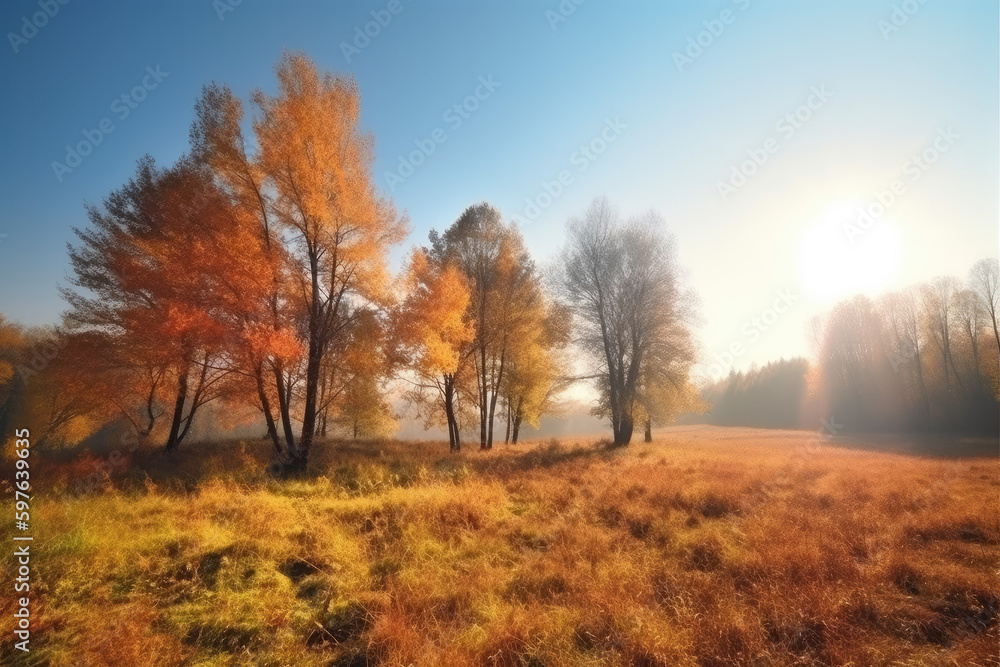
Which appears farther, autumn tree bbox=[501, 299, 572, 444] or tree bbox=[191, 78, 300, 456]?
autumn tree bbox=[501, 299, 572, 444]

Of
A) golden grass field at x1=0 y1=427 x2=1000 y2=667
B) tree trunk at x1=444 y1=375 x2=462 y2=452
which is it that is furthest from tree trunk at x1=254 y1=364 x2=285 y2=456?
tree trunk at x1=444 y1=375 x2=462 y2=452

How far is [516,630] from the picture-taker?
3.62m

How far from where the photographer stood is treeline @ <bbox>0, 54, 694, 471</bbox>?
9297mm

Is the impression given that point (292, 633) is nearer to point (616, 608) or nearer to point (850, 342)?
point (616, 608)

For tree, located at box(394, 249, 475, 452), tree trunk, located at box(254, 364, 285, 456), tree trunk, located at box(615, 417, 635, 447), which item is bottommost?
tree trunk, located at box(615, 417, 635, 447)

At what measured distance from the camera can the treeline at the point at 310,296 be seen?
366 inches

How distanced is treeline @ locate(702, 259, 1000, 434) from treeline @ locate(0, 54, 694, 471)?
60.9 ft

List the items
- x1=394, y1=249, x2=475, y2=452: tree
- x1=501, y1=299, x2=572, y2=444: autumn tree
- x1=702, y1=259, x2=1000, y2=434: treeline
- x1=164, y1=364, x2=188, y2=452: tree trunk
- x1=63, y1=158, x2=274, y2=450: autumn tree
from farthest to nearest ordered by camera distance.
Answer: x1=702, y1=259, x2=1000, y2=434: treeline < x1=501, y1=299, x2=572, y2=444: autumn tree < x1=164, y1=364, x2=188, y2=452: tree trunk < x1=394, y1=249, x2=475, y2=452: tree < x1=63, y1=158, x2=274, y2=450: autumn tree

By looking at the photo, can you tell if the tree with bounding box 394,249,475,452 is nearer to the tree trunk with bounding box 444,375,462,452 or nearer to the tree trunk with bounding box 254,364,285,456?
the tree trunk with bounding box 444,375,462,452

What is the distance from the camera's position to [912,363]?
1377 inches

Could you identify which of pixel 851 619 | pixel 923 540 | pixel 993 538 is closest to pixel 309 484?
pixel 851 619

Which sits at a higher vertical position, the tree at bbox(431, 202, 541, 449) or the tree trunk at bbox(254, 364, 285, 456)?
the tree at bbox(431, 202, 541, 449)

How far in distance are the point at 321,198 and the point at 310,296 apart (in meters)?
2.94

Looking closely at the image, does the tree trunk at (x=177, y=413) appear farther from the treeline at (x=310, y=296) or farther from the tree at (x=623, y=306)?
the tree at (x=623, y=306)
